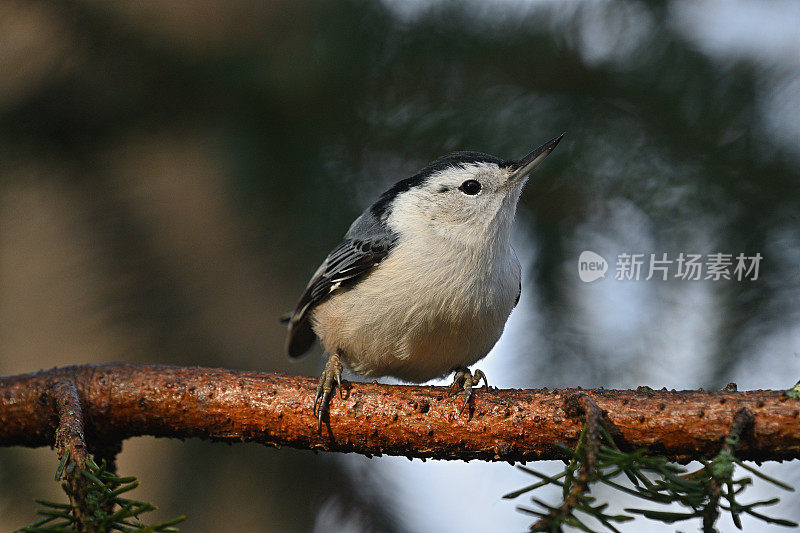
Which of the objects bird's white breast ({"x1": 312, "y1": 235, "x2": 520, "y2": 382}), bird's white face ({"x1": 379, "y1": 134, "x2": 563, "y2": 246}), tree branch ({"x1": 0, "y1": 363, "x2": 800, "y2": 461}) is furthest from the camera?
bird's white face ({"x1": 379, "y1": 134, "x2": 563, "y2": 246})

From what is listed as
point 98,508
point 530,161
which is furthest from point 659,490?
point 530,161

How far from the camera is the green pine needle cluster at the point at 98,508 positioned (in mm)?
875

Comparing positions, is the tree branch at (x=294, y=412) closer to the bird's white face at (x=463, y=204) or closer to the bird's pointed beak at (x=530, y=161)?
the bird's white face at (x=463, y=204)

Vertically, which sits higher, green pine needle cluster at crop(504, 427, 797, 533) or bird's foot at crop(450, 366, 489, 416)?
bird's foot at crop(450, 366, 489, 416)

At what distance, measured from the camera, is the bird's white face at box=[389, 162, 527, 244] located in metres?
1.99

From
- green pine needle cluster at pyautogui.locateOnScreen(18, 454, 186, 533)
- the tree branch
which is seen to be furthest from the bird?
green pine needle cluster at pyautogui.locateOnScreen(18, 454, 186, 533)

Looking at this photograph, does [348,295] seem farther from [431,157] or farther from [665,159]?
[665,159]

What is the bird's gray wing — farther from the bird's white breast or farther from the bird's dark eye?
the bird's dark eye

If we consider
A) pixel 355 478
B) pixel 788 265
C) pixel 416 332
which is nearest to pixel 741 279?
pixel 788 265

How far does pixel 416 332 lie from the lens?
1.81 metres

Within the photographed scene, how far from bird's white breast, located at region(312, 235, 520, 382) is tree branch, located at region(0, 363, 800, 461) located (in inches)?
13.1

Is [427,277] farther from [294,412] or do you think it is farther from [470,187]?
[294,412]

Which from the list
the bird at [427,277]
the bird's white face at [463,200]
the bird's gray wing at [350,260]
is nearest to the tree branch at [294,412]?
the bird at [427,277]

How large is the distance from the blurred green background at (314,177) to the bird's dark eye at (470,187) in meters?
0.14
